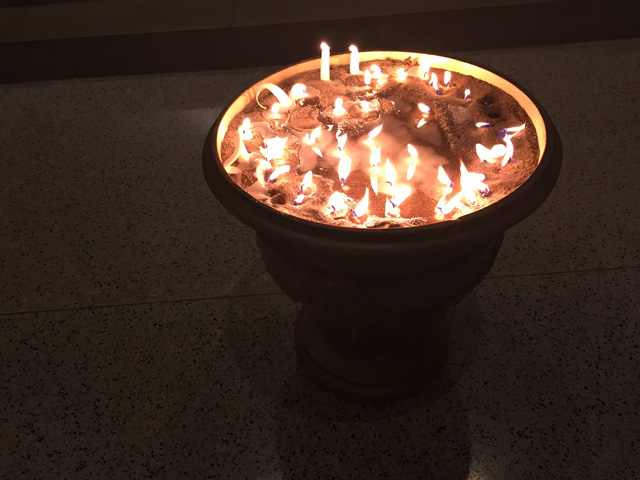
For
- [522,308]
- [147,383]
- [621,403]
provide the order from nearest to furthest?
[621,403] < [147,383] < [522,308]

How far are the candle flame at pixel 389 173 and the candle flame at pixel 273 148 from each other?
0.90 feet

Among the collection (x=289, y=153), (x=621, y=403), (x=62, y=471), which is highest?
(x=289, y=153)

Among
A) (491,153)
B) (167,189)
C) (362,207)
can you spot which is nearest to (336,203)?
(362,207)

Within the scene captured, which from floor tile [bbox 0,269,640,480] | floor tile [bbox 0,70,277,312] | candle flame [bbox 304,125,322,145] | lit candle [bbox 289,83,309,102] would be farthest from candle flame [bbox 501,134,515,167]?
floor tile [bbox 0,70,277,312]

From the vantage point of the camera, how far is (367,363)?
1.64m

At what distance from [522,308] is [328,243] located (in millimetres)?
1075

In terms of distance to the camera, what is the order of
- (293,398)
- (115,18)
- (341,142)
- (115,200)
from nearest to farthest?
(341,142) → (293,398) → (115,200) → (115,18)

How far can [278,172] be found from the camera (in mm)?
1329

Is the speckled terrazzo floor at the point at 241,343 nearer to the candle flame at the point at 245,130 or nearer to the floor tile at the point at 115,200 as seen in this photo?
the floor tile at the point at 115,200

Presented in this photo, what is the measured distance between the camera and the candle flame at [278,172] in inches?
51.6

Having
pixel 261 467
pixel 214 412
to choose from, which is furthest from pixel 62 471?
pixel 261 467

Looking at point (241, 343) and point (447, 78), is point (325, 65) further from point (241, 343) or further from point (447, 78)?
point (241, 343)

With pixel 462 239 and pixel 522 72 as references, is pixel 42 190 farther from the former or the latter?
pixel 522 72

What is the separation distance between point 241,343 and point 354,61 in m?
0.94
